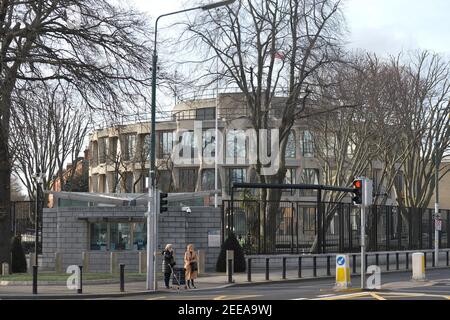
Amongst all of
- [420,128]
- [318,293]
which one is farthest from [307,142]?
[318,293]

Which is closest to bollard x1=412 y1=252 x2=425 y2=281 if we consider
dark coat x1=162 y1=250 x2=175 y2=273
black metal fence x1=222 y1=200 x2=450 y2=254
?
black metal fence x1=222 y1=200 x2=450 y2=254

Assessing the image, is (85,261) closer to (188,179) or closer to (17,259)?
(17,259)

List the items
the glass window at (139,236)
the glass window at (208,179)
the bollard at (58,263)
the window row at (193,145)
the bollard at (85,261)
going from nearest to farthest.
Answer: the bollard at (58,263) → the bollard at (85,261) → the glass window at (139,236) → the window row at (193,145) → the glass window at (208,179)

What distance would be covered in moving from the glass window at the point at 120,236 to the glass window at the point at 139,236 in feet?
0.94

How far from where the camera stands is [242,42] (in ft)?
130

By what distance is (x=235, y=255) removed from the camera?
3381 centimetres

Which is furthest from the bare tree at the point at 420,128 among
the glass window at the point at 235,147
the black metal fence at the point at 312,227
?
the glass window at the point at 235,147

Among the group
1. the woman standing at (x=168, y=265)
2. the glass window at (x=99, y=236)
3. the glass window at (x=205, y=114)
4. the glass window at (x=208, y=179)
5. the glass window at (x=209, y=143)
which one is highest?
the glass window at (x=205, y=114)

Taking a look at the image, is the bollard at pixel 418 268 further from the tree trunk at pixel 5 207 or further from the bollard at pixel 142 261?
the tree trunk at pixel 5 207

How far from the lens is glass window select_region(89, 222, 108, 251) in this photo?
35.3 m

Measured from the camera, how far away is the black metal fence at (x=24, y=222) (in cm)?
3834

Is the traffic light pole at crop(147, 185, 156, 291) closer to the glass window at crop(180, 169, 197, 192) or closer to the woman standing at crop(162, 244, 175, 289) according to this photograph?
the woman standing at crop(162, 244, 175, 289)
